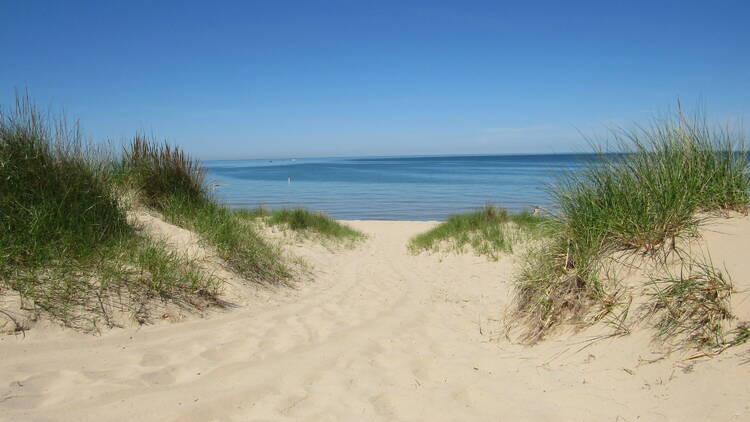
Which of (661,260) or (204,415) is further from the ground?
(661,260)

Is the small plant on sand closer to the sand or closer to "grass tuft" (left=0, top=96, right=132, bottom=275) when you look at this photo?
the sand

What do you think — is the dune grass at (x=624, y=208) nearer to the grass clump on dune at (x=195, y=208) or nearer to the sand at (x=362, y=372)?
the sand at (x=362, y=372)

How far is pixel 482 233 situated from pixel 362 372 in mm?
7113

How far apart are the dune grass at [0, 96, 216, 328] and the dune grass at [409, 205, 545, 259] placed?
5643 mm

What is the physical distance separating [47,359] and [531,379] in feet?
11.5

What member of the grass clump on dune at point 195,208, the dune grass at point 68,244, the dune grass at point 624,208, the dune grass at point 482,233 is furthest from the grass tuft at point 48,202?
the dune grass at point 482,233

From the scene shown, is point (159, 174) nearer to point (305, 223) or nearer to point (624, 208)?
point (305, 223)

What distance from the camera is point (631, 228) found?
4125 mm

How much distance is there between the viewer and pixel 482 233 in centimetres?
1018

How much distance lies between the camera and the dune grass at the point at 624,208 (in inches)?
157

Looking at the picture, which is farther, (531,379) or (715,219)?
(715,219)

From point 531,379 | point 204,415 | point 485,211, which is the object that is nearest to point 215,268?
point 204,415

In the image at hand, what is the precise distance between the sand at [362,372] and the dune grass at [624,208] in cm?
30

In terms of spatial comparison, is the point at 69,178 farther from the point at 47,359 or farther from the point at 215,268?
the point at 47,359
